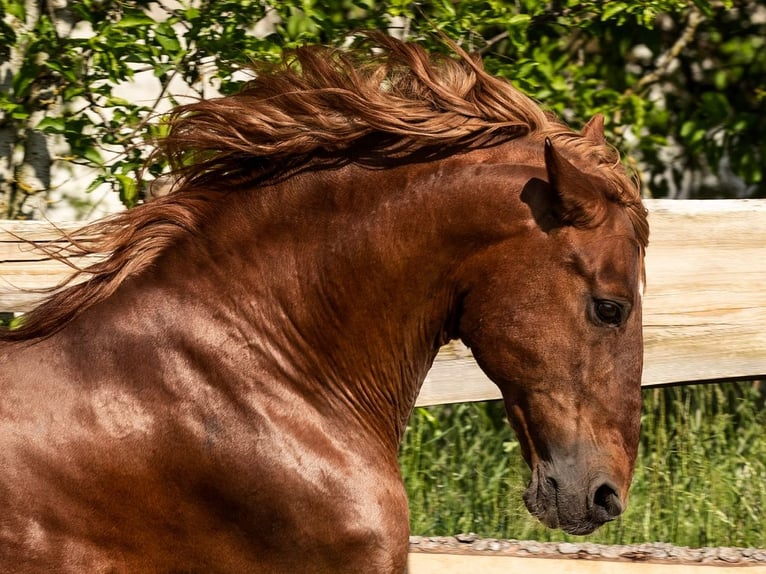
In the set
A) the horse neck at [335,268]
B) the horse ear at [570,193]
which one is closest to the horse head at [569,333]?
the horse ear at [570,193]

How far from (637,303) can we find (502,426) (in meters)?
2.33

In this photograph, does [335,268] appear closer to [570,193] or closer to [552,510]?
[570,193]

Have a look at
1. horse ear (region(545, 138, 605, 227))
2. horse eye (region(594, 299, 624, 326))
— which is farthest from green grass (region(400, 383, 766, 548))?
horse ear (region(545, 138, 605, 227))

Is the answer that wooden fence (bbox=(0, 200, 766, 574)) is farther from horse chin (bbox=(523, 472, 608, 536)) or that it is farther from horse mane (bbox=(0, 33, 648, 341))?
horse chin (bbox=(523, 472, 608, 536))

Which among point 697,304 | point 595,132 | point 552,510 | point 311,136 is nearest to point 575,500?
point 552,510

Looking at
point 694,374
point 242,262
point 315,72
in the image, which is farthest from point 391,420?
point 694,374

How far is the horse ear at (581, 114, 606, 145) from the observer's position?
3.04 meters

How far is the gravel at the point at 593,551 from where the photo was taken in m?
3.89

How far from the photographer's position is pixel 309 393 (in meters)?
2.85

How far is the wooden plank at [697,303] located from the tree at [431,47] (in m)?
0.81

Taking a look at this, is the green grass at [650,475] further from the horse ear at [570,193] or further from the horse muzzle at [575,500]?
the horse ear at [570,193]

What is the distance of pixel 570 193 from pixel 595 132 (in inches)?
16.7

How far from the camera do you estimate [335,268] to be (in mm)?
2875

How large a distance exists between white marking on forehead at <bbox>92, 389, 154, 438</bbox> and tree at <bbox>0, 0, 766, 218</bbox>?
0.65 metres
